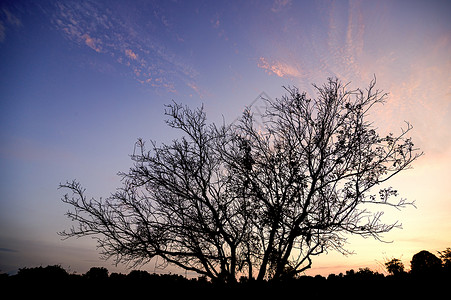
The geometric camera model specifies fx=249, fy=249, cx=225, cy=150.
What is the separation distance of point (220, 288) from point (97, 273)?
17.0ft

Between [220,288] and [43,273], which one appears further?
[43,273]

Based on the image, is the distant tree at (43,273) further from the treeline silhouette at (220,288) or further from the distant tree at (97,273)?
the distant tree at (97,273)

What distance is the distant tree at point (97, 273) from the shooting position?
922 cm

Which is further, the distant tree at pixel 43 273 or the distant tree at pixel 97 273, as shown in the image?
the distant tree at pixel 97 273

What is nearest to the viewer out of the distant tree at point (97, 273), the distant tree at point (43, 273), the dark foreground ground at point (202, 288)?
the dark foreground ground at point (202, 288)

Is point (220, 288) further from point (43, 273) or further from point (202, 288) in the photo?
point (43, 273)

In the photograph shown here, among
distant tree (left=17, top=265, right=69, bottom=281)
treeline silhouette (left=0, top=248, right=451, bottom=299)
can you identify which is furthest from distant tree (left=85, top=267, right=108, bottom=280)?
distant tree (left=17, top=265, right=69, bottom=281)

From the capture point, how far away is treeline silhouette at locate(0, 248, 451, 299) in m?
5.80

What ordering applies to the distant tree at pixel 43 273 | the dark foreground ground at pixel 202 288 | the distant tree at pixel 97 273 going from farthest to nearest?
the distant tree at pixel 97 273, the distant tree at pixel 43 273, the dark foreground ground at pixel 202 288

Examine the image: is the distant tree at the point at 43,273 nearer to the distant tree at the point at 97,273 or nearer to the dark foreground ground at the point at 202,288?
the dark foreground ground at the point at 202,288

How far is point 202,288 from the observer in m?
8.20

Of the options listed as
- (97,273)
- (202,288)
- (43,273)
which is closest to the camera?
(202,288)

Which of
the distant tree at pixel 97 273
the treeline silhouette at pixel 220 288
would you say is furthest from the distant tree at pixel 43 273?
the distant tree at pixel 97 273

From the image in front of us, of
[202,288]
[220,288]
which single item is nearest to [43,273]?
[202,288]
